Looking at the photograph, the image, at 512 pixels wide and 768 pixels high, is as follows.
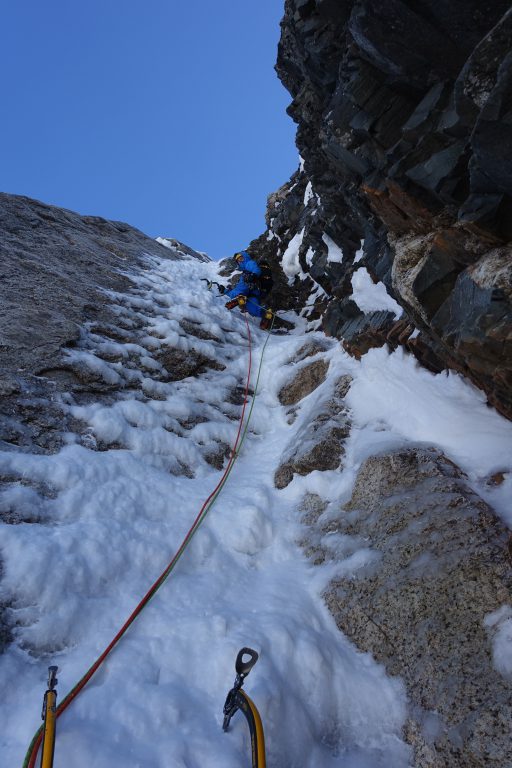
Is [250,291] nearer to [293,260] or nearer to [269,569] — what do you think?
[293,260]

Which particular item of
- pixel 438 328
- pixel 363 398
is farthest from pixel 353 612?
pixel 363 398

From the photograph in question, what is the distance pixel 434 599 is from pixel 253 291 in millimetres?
12255

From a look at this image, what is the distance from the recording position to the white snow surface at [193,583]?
3.37 m

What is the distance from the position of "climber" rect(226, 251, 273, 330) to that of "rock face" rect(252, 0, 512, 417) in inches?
256

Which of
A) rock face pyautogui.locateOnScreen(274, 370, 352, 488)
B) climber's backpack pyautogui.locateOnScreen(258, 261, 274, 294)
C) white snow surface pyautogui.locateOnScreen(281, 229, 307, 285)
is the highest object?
white snow surface pyautogui.locateOnScreen(281, 229, 307, 285)

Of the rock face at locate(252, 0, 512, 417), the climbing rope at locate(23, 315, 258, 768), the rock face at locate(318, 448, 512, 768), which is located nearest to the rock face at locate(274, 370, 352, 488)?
the climbing rope at locate(23, 315, 258, 768)

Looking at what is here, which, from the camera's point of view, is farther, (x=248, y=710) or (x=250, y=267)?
(x=250, y=267)

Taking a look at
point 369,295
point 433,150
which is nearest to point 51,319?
point 369,295

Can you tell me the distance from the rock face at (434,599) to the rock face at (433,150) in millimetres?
1443

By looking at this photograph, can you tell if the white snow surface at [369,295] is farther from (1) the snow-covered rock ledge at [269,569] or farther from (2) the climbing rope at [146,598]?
(2) the climbing rope at [146,598]

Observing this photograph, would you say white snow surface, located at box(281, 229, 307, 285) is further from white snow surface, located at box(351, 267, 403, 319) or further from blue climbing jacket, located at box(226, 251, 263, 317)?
white snow surface, located at box(351, 267, 403, 319)

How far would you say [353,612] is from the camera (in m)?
4.53

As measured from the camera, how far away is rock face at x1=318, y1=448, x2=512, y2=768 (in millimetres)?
3311

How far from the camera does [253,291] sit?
49.4ft
